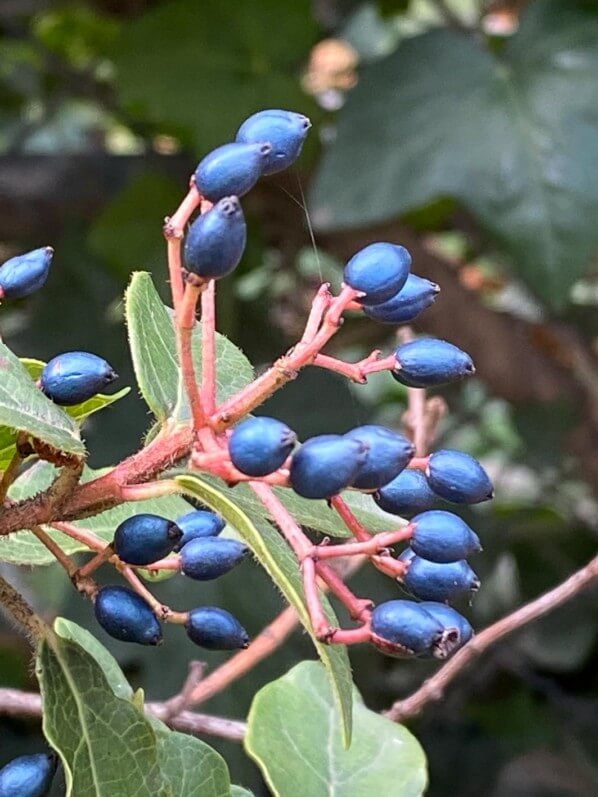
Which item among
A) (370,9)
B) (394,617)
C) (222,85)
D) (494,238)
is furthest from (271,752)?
(370,9)

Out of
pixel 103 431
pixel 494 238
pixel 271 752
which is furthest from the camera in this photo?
pixel 103 431

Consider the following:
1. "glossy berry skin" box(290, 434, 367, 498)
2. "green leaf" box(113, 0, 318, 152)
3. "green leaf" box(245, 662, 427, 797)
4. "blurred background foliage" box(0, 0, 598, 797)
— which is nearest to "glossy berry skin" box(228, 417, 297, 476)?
"glossy berry skin" box(290, 434, 367, 498)

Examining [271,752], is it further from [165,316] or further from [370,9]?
[370,9]

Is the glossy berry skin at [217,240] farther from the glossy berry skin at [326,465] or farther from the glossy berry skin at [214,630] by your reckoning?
the glossy berry skin at [214,630]

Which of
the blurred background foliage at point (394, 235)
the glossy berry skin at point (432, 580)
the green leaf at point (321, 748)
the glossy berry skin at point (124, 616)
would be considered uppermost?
the glossy berry skin at point (432, 580)

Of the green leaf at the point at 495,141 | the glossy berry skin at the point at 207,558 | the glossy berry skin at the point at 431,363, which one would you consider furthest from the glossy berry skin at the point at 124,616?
the green leaf at the point at 495,141

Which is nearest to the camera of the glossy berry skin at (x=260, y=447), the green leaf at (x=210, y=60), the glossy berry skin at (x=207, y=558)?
the glossy berry skin at (x=260, y=447)

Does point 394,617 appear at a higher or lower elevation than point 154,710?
higher
